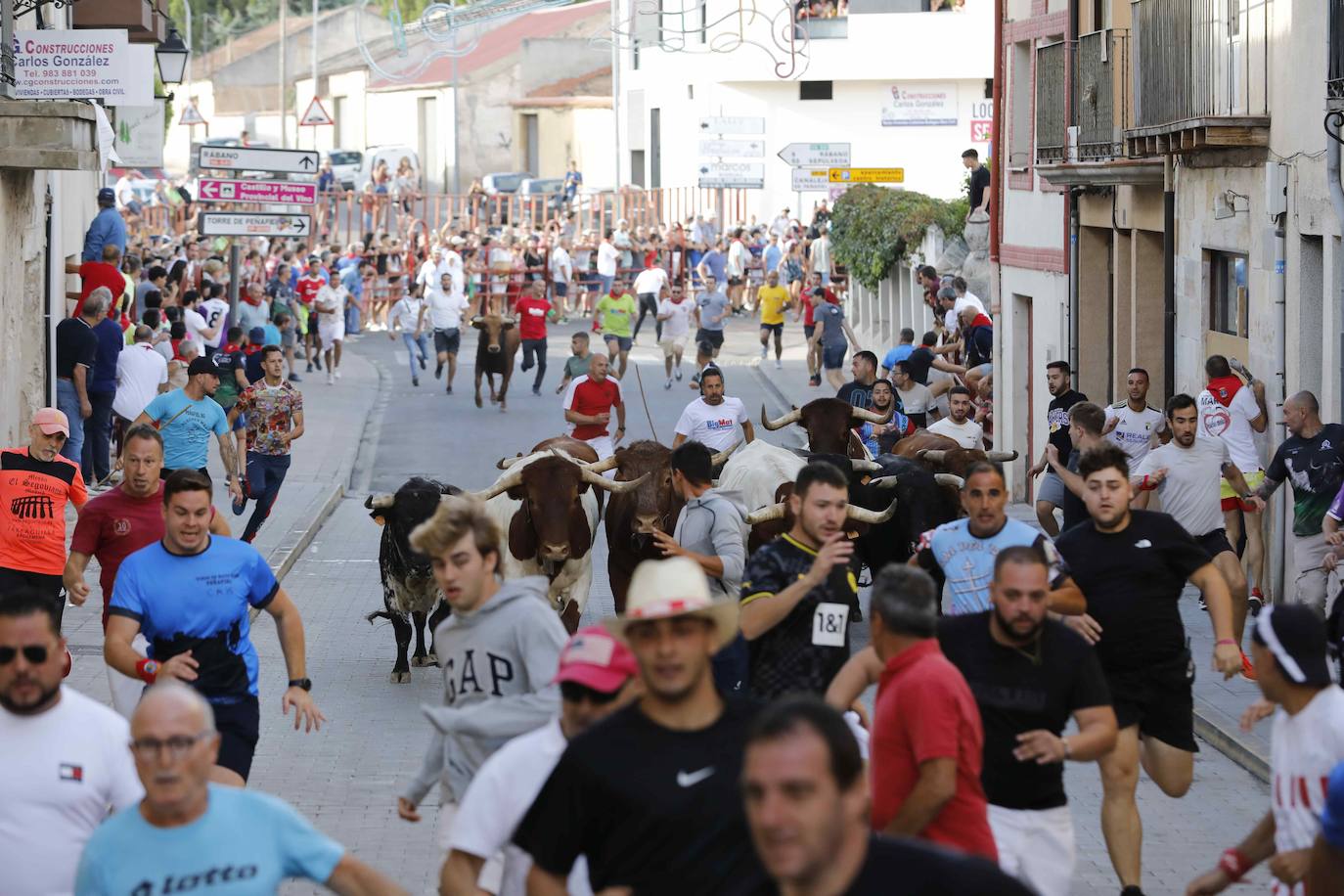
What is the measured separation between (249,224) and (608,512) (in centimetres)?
880

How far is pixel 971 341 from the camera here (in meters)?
26.4

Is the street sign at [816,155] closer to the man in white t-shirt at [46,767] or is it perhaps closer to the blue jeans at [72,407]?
the blue jeans at [72,407]

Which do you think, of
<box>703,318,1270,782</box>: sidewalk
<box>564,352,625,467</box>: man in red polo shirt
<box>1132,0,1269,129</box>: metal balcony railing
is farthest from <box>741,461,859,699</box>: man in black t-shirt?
<box>1132,0,1269,129</box>: metal balcony railing

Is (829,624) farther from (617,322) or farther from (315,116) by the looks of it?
(315,116)

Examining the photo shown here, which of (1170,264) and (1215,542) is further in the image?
(1170,264)

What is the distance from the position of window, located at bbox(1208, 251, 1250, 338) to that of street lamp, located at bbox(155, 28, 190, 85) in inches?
521

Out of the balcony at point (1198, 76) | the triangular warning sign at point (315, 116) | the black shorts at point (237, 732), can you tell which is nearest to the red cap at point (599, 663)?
the black shorts at point (237, 732)

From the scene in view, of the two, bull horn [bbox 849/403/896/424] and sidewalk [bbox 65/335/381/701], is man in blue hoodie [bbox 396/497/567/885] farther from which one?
bull horn [bbox 849/403/896/424]

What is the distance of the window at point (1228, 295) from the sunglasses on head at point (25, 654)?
43.7 feet

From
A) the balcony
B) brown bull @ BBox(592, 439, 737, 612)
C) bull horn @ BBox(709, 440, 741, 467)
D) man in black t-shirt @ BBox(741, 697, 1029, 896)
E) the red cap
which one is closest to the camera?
man in black t-shirt @ BBox(741, 697, 1029, 896)

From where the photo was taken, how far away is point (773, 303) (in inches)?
1417

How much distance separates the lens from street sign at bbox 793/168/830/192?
116 feet

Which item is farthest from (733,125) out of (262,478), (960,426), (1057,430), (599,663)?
(599,663)

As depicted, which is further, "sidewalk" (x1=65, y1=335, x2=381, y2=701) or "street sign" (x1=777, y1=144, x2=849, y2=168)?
"street sign" (x1=777, y1=144, x2=849, y2=168)
